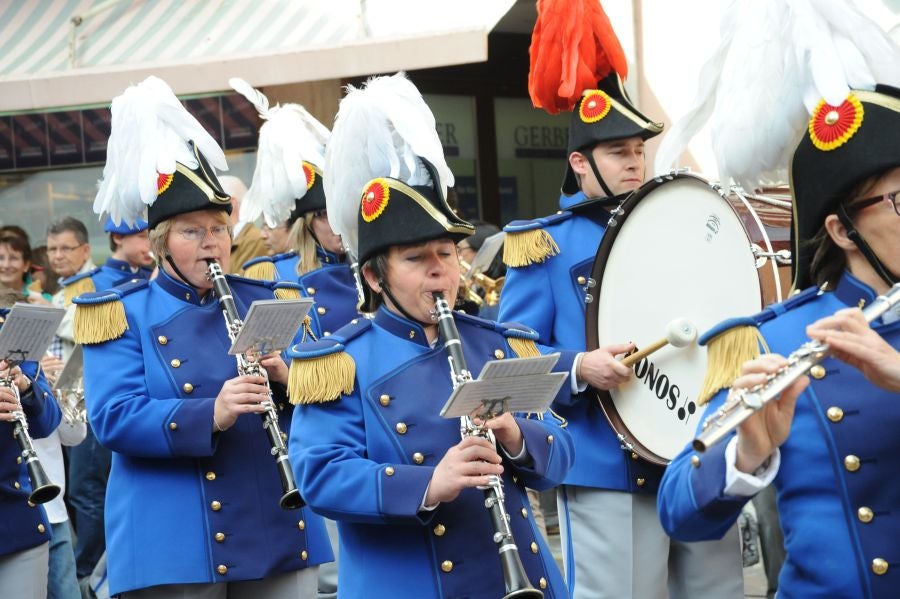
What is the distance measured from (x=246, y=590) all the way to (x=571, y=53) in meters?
2.39

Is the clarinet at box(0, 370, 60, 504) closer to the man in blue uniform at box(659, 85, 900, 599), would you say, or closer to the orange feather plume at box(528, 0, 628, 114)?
the orange feather plume at box(528, 0, 628, 114)

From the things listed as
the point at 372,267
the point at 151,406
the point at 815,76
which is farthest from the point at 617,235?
the point at 815,76

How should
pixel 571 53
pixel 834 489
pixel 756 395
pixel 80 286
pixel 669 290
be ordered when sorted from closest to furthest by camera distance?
pixel 756 395 < pixel 834 489 < pixel 669 290 < pixel 571 53 < pixel 80 286

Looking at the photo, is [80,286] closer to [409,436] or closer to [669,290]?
[669,290]

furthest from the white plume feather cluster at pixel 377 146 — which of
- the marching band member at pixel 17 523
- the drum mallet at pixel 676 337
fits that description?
the marching band member at pixel 17 523

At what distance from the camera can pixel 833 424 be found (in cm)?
311

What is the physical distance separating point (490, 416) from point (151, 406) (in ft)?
5.21

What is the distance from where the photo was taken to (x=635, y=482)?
5.23 meters

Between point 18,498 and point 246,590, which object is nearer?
point 246,590

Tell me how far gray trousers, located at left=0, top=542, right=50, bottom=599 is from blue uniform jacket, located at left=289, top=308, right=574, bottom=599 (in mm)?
1955

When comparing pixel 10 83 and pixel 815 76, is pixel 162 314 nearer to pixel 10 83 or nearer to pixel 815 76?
pixel 815 76

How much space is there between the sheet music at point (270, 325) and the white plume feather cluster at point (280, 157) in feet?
7.72

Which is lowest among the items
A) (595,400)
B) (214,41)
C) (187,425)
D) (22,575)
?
(22,575)

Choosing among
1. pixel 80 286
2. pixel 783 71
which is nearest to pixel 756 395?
pixel 783 71
